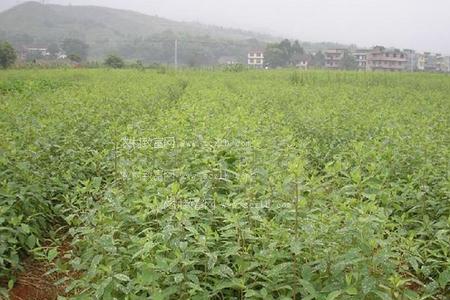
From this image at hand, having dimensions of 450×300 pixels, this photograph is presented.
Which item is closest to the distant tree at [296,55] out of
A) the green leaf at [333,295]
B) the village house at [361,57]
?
the village house at [361,57]

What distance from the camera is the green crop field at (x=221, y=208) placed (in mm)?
2672

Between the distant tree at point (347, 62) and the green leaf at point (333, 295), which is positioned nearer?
the green leaf at point (333, 295)

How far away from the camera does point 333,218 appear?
2895mm

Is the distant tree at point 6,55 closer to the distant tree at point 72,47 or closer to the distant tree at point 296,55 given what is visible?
the distant tree at point 296,55

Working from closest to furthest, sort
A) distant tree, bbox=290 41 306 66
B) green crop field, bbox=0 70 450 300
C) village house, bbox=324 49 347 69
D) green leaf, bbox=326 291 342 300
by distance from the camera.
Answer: green leaf, bbox=326 291 342 300 → green crop field, bbox=0 70 450 300 → distant tree, bbox=290 41 306 66 → village house, bbox=324 49 347 69

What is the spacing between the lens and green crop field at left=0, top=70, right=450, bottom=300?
267 cm

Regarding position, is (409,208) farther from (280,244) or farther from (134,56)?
(134,56)

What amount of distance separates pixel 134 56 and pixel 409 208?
310 ft

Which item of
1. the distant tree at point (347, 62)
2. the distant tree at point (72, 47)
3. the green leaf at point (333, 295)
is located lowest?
the green leaf at point (333, 295)

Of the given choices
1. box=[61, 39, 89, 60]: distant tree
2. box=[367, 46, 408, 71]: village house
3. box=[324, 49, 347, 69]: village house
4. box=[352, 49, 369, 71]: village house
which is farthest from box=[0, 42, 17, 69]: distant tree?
box=[352, 49, 369, 71]: village house

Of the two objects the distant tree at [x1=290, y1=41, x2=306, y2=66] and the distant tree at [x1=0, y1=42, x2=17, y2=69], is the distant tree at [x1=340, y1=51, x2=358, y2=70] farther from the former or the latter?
the distant tree at [x1=0, y1=42, x2=17, y2=69]

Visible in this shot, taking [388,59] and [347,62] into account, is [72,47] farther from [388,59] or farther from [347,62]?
[388,59]

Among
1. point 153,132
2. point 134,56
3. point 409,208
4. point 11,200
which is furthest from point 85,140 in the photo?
point 134,56

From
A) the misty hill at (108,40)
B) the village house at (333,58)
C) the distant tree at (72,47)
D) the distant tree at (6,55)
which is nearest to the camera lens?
the distant tree at (6,55)
